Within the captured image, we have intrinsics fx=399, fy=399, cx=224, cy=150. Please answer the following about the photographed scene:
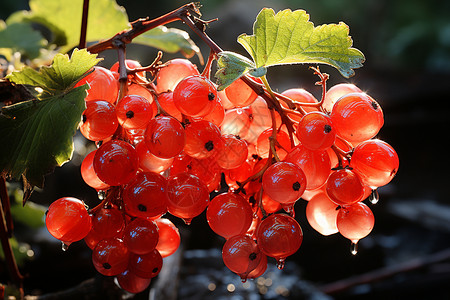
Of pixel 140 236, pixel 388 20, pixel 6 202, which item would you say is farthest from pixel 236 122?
pixel 388 20

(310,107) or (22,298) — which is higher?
(310,107)

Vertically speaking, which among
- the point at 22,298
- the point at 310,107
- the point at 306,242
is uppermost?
the point at 310,107

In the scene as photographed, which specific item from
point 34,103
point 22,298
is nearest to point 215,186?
point 34,103

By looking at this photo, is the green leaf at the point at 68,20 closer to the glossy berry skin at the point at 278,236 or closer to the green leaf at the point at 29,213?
the green leaf at the point at 29,213

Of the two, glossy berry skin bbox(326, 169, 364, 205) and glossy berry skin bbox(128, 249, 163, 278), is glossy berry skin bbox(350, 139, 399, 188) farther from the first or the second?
glossy berry skin bbox(128, 249, 163, 278)

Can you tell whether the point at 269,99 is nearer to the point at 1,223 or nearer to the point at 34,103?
the point at 34,103

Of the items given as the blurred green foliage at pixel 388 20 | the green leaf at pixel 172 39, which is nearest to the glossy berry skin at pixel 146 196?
the green leaf at pixel 172 39

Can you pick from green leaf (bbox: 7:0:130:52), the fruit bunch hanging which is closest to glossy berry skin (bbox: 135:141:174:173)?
the fruit bunch hanging
